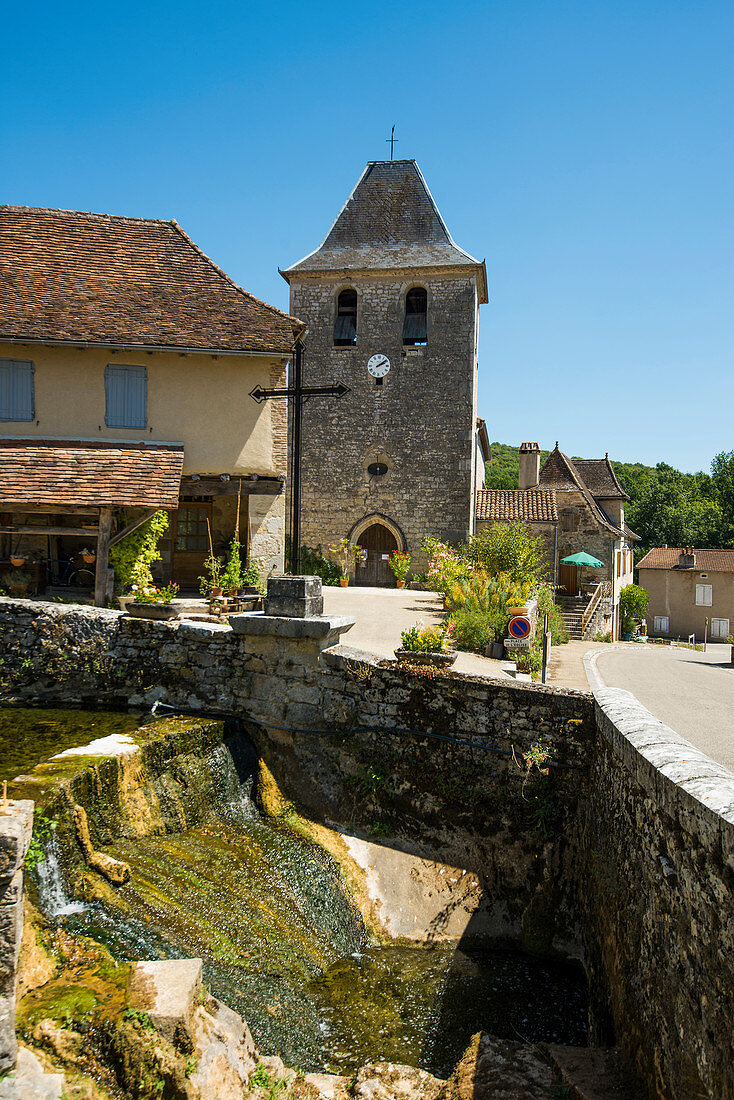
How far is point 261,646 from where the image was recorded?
8.04 metres

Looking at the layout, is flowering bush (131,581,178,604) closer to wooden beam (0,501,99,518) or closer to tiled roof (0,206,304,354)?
wooden beam (0,501,99,518)

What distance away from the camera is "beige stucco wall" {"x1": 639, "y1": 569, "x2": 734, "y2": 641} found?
34781 millimetres

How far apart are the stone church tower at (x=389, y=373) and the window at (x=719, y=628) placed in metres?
22.0

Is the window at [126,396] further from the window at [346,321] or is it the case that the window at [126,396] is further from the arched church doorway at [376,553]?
the window at [346,321]

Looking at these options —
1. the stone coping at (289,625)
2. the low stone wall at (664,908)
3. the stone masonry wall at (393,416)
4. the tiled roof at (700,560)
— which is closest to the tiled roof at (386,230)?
the stone masonry wall at (393,416)

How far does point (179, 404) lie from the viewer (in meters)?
12.7

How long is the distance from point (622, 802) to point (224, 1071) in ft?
9.75

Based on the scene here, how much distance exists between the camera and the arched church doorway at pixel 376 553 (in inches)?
763

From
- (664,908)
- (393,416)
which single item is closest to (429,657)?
(664,908)

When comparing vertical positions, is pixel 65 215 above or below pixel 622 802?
above

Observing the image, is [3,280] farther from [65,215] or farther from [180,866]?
[180,866]

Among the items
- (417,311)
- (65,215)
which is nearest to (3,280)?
(65,215)

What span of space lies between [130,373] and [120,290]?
1.83 metres

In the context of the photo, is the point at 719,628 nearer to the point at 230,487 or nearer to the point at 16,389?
the point at 230,487
